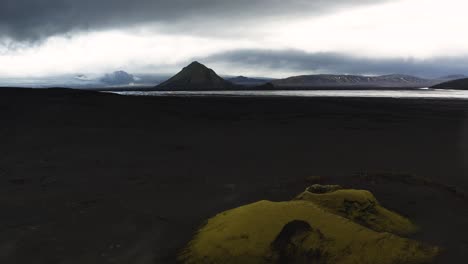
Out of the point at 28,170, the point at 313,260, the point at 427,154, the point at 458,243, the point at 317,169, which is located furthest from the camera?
the point at 427,154

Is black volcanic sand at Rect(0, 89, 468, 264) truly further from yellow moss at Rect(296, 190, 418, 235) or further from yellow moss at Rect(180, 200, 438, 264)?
yellow moss at Rect(180, 200, 438, 264)

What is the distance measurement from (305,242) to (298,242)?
13cm

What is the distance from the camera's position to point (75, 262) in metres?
6.65

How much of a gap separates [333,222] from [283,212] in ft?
3.31

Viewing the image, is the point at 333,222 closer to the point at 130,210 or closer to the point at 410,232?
the point at 410,232

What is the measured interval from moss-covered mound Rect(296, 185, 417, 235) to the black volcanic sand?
0.47 meters

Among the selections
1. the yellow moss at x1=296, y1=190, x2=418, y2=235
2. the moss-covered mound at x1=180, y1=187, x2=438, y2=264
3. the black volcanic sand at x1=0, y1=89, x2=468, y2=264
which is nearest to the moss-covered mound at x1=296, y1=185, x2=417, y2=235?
the yellow moss at x1=296, y1=190, x2=418, y2=235

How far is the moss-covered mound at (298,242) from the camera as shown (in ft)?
20.5

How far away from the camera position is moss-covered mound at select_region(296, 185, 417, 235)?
782 centimetres

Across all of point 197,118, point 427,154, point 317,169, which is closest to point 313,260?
point 317,169

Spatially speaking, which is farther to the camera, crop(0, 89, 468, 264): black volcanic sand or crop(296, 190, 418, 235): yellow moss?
crop(296, 190, 418, 235): yellow moss

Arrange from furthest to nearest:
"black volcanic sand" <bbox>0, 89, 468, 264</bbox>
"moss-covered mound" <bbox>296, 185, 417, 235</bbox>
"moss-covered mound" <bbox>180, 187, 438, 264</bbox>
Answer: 1. "moss-covered mound" <bbox>296, 185, 417, 235</bbox>
2. "black volcanic sand" <bbox>0, 89, 468, 264</bbox>
3. "moss-covered mound" <bbox>180, 187, 438, 264</bbox>

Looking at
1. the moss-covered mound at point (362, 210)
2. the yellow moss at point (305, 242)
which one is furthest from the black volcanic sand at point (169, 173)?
the yellow moss at point (305, 242)

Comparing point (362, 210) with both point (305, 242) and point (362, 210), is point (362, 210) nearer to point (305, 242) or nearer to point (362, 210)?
point (362, 210)
